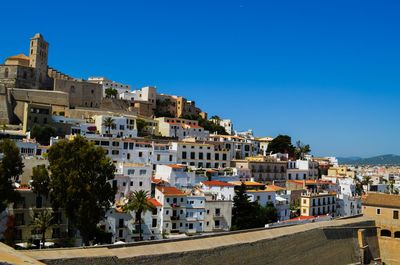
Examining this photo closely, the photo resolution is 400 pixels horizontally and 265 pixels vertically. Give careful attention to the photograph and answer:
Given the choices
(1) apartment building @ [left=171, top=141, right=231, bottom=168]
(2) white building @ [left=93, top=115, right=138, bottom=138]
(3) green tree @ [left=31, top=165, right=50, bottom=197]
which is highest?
(2) white building @ [left=93, top=115, right=138, bottom=138]

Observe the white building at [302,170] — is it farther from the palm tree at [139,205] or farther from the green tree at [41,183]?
the green tree at [41,183]

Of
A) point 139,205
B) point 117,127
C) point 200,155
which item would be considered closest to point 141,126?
point 117,127

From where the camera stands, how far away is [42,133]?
41.2 m

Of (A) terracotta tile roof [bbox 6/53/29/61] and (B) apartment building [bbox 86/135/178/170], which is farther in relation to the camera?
(A) terracotta tile roof [bbox 6/53/29/61]

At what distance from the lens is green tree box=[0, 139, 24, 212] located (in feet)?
77.0

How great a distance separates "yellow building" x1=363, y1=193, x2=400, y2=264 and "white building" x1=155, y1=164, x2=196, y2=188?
12.5 metres

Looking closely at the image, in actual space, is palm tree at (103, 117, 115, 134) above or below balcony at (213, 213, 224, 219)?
above

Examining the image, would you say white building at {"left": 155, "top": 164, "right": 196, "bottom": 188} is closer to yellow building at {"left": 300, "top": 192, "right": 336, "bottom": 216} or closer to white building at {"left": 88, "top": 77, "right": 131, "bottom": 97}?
yellow building at {"left": 300, "top": 192, "right": 336, "bottom": 216}

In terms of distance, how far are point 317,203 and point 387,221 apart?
7.99 m

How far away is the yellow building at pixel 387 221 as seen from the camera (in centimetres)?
3219

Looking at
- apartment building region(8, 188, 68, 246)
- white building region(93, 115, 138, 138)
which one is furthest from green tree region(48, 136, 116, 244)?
white building region(93, 115, 138, 138)

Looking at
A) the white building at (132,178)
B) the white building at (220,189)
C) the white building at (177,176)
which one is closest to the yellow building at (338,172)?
the white building at (220,189)

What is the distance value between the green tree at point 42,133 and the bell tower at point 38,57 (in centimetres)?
1741

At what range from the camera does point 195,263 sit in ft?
63.9
